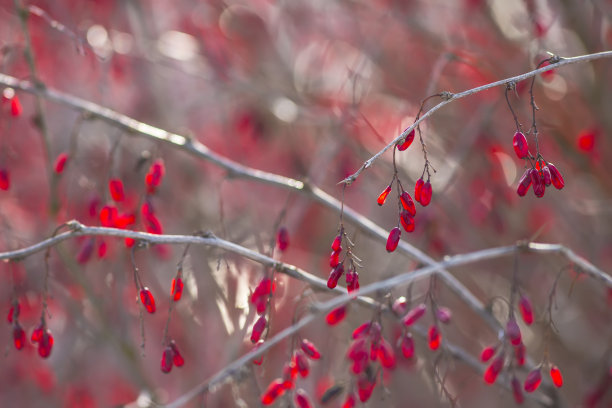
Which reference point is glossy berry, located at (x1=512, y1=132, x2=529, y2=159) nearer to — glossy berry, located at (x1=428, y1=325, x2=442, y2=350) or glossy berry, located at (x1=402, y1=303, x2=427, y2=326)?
glossy berry, located at (x1=402, y1=303, x2=427, y2=326)

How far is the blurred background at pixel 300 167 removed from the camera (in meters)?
4.04

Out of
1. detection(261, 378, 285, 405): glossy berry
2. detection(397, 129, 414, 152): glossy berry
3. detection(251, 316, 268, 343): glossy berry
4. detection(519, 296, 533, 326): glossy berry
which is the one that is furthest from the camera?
detection(519, 296, 533, 326): glossy berry

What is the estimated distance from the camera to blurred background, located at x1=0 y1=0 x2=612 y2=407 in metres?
4.04

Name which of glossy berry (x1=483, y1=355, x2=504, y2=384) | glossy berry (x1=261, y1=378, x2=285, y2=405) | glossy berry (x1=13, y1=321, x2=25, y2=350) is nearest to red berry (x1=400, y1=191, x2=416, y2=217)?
glossy berry (x1=483, y1=355, x2=504, y2=384)

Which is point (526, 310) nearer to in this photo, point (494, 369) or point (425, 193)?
point (494, 369)

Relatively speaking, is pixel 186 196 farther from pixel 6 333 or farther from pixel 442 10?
pixel 442 10

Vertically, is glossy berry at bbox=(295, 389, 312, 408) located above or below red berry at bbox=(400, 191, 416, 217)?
below

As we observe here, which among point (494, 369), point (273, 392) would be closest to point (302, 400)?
point (273, 392)

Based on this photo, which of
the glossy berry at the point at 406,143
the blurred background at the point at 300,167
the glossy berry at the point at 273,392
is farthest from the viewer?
the blurred background at the point at 300,167

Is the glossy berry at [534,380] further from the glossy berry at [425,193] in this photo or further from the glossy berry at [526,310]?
the glossy berry at [425,193]

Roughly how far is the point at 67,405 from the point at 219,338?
104cm

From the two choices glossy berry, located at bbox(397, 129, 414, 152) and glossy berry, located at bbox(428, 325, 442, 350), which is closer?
glossy berry, located at bbox(397, 129, 414, 152)

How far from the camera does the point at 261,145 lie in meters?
5.42

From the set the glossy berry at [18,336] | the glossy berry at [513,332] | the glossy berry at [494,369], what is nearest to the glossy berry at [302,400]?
the glossy berry at [494,369]
